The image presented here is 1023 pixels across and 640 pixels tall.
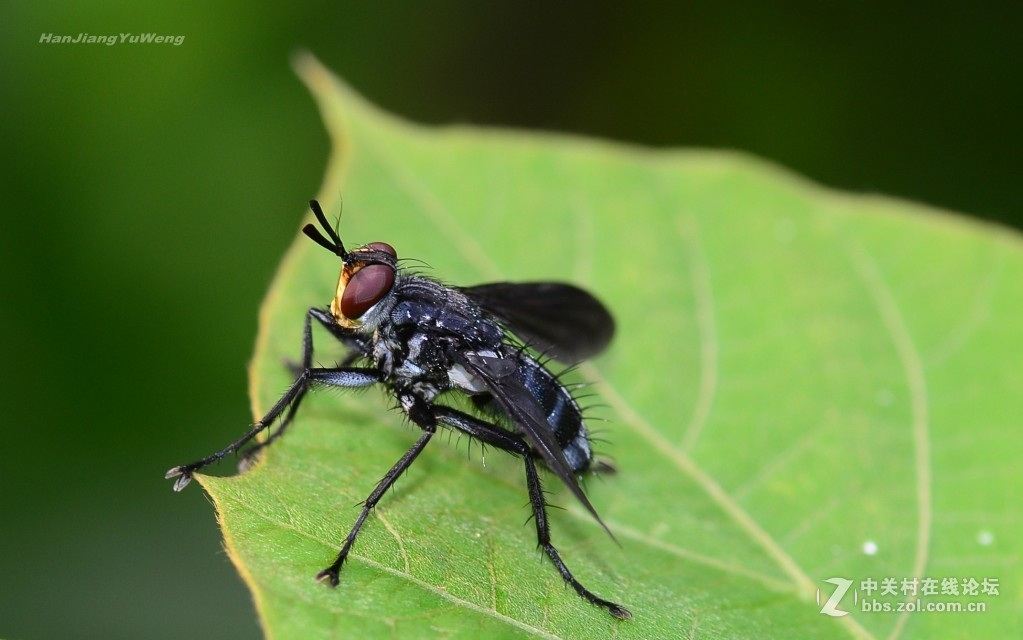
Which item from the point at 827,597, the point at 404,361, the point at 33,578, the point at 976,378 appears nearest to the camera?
the point at 827,597

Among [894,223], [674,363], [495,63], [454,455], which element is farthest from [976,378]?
[495,63]

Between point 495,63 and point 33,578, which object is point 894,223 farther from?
point 33,578

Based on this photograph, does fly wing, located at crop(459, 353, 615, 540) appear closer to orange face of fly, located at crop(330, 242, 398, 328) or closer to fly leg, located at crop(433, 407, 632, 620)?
fly leg, located at crop(433, 407, 632, 620)

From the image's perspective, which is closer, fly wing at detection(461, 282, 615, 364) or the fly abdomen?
the fly abdomen

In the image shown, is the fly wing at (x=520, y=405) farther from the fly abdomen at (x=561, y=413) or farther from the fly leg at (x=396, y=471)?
the fly leg at (x=396, y=471)

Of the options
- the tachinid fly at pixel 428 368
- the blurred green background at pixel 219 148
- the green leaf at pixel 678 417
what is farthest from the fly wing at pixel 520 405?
the blurred green background at pixel 219 148

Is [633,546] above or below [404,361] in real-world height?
below

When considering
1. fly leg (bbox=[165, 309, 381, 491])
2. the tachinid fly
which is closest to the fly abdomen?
the tachinid fly
